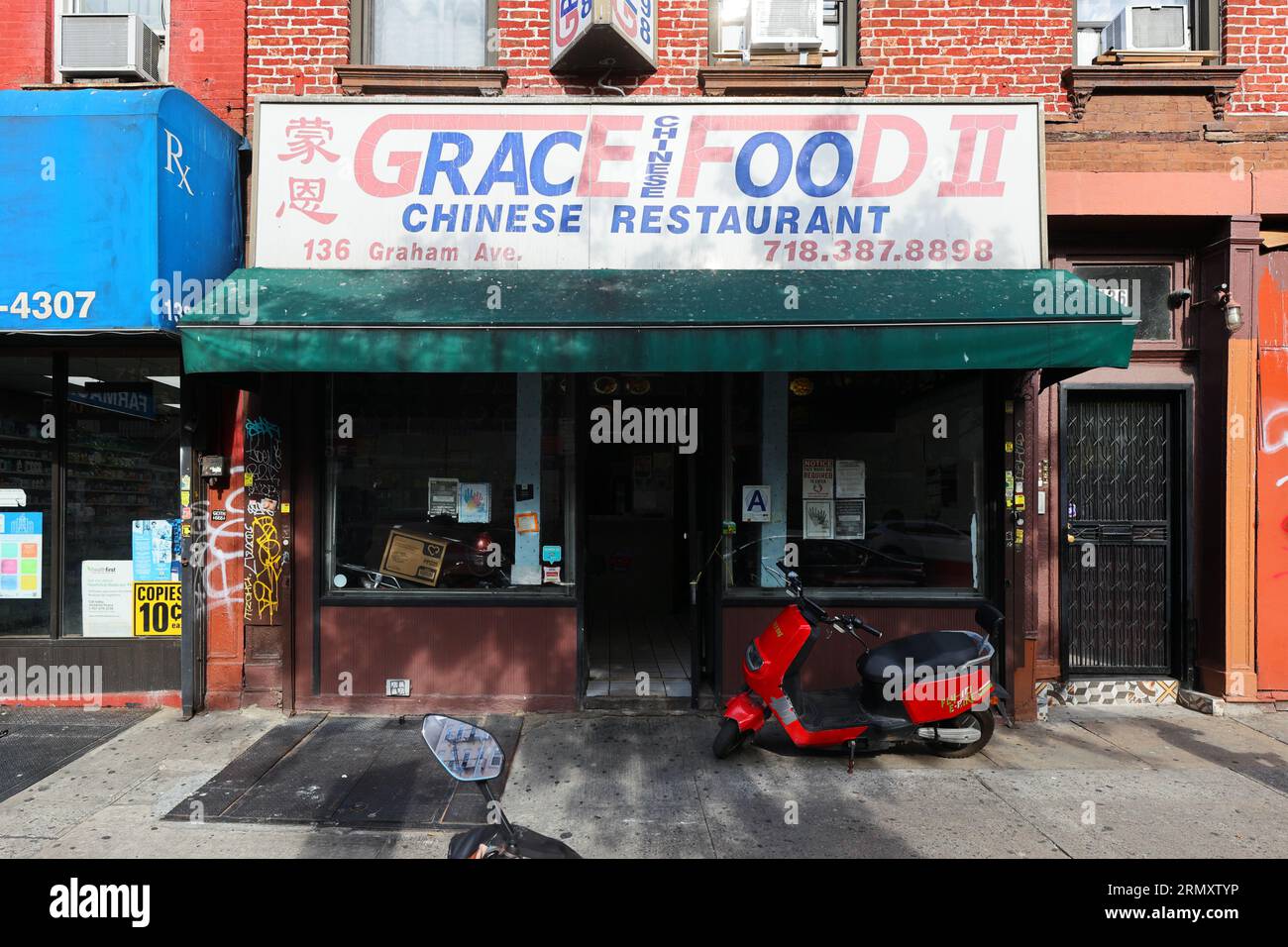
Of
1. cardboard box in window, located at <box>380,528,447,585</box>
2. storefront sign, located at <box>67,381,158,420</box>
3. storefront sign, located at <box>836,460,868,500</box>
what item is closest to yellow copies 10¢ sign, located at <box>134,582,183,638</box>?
storefront sign, located at <box>67,381,158,420</box>

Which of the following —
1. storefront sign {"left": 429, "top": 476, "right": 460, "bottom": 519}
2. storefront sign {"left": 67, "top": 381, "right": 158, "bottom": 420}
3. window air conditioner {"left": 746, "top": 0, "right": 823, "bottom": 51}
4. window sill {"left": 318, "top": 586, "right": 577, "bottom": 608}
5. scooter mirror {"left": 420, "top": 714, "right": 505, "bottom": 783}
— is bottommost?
window sill {"left": 318, "top": 586, "right": 577, "bottom": 608}

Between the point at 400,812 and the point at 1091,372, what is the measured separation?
21.4ft

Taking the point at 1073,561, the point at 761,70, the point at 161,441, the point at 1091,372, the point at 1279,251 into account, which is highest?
the point at 761,70

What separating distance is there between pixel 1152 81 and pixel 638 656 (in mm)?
6965

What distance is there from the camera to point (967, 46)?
6.14 metres

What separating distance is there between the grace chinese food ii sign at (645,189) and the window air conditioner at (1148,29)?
159 cm

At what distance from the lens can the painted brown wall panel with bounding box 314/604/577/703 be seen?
593 cm

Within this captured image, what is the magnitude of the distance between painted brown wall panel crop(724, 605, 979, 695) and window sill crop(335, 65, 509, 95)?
4.94 metres

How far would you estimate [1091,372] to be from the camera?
6.33 m

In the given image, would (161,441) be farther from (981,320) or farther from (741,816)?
(981,320)

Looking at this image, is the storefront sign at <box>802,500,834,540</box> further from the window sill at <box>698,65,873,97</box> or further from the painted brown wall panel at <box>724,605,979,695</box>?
the window sill at <box>698,65,873,97</box>

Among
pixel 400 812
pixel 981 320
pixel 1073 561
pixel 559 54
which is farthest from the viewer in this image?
pixel 1073 561

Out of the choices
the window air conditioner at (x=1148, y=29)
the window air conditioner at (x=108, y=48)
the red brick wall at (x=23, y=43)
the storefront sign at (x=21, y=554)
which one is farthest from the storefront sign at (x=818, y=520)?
the red brick wall at (x=23, y=43)

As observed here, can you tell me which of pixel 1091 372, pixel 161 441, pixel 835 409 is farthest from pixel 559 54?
pixel 1091 372
